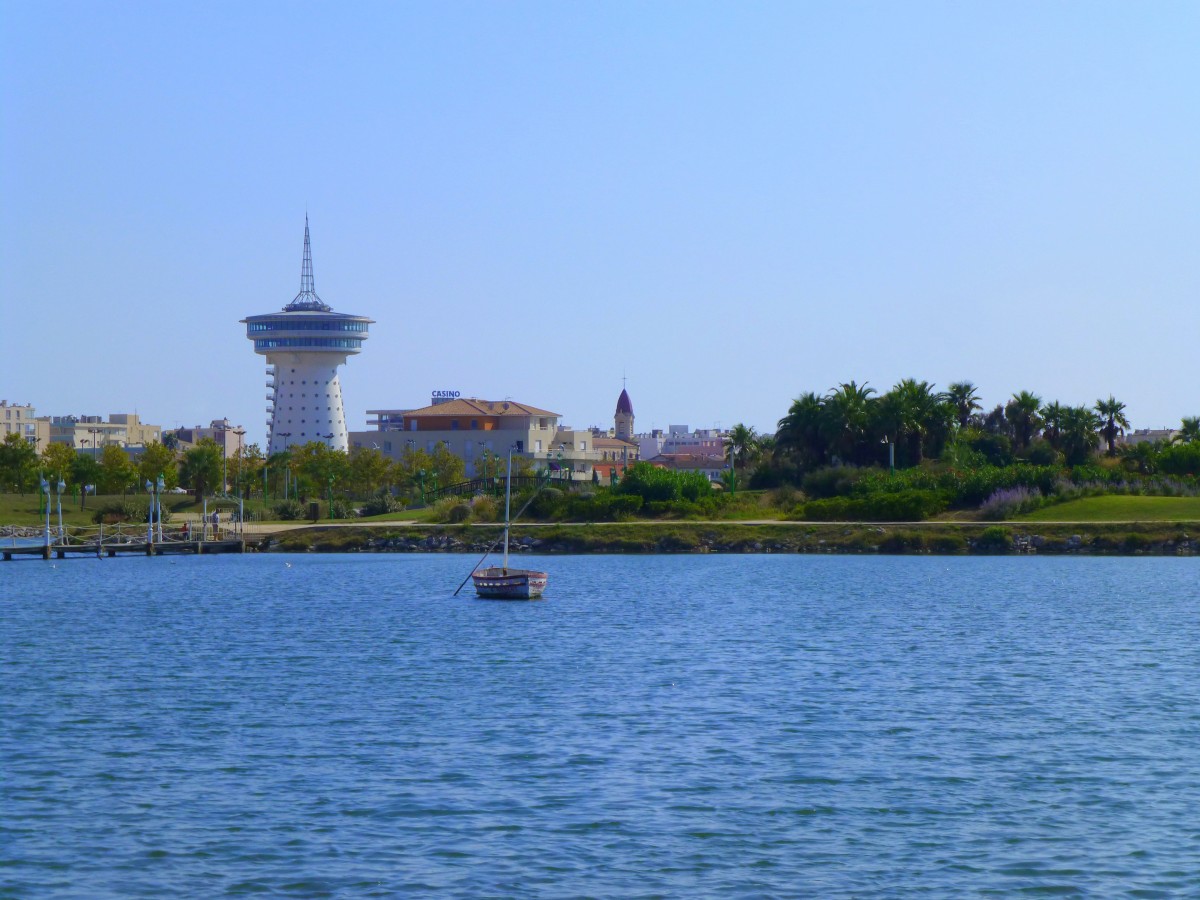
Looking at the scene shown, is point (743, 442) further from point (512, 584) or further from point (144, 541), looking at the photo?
point (512, 584)

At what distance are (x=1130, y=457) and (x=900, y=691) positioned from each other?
8240cm

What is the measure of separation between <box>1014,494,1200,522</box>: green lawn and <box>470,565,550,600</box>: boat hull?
43.3m

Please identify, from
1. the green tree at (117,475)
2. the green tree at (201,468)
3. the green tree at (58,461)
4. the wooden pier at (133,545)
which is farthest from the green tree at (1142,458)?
the green tree at (58,461)

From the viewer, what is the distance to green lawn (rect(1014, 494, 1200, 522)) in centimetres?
9394

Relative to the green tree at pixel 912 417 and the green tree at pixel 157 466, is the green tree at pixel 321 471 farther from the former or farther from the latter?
the green tree at pixel 912 417

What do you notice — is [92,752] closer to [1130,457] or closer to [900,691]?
[900,691]

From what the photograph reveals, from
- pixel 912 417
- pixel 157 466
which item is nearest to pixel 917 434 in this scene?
pixel 912 417

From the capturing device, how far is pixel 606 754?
27.5 meters

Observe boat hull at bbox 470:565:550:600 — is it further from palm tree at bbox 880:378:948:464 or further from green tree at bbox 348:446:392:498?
green tree at bbox 348:446:392:498

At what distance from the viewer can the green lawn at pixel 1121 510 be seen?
93.9 metres

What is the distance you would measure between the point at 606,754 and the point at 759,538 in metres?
72.1

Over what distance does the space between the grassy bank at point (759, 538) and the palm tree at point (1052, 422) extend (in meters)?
26.0

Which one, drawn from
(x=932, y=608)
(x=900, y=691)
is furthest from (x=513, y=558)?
(x=900, y=691)

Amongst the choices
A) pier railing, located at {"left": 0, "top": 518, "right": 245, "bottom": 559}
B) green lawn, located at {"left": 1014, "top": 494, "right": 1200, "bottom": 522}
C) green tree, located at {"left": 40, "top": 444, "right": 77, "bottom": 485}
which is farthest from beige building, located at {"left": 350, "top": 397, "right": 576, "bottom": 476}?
green lawn, located at {"left": 1014, "top": 494, "right": 1200, "bottom": 522}
